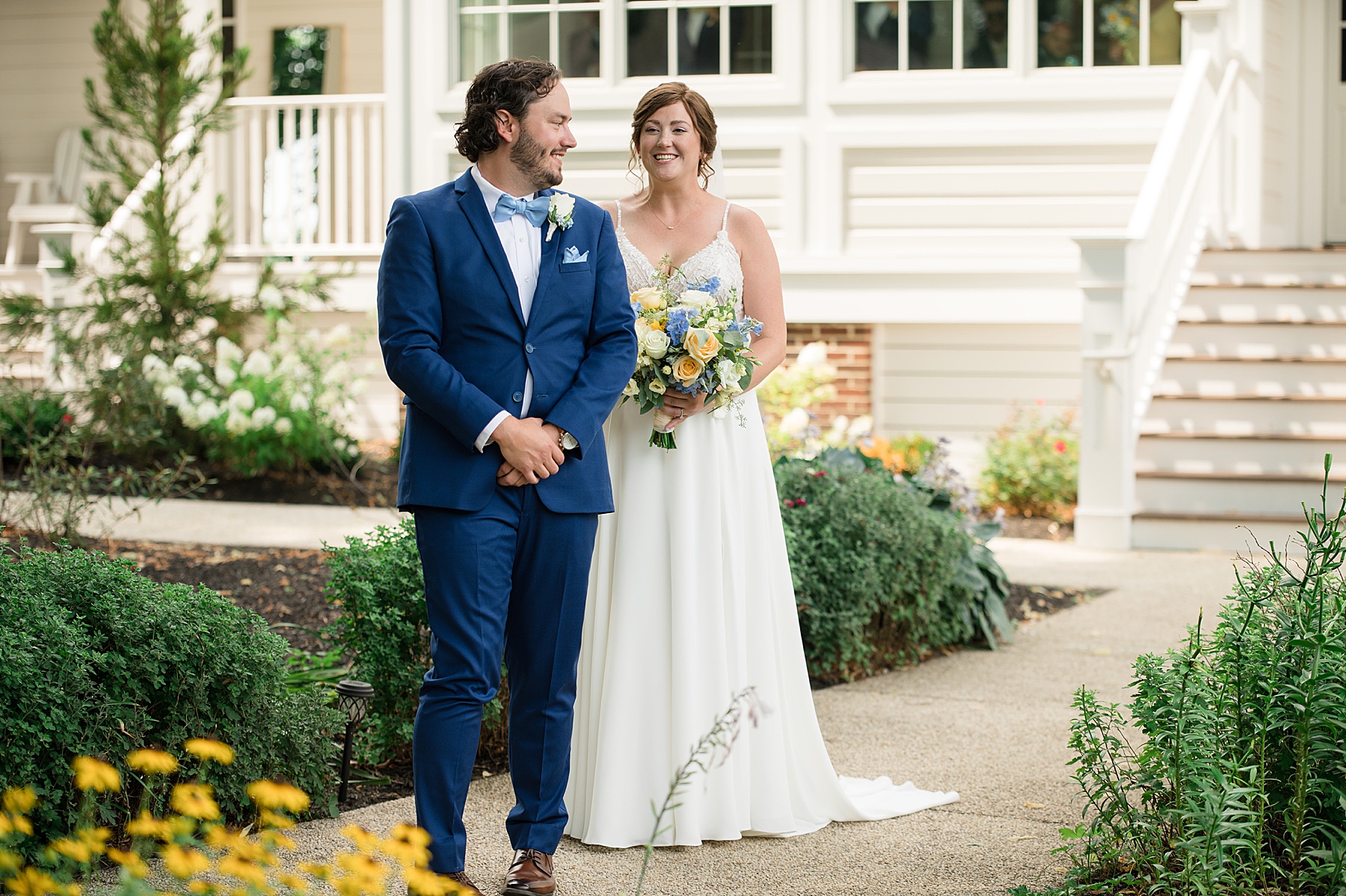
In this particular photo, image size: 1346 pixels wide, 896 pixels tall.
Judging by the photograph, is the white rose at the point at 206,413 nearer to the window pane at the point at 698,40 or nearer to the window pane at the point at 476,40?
the window pane at the point at 476,40

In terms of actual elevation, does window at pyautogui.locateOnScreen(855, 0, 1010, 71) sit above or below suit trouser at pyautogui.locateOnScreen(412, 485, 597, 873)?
above

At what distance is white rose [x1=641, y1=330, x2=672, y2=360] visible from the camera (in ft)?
Answer: 11.4

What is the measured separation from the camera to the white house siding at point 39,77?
13.3 m

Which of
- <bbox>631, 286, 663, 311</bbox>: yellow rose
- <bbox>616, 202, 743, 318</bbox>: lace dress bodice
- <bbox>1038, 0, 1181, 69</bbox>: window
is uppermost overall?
<bbox>1038, 0, 1181, 69</bbox>: window

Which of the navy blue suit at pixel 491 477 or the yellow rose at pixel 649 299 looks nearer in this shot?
the navy blue suit at pixel 491 477

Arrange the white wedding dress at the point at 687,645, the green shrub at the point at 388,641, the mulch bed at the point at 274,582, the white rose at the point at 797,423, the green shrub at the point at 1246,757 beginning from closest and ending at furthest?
1. the green shrub at the point at 1246,757
2. the white wedding dress at the point at 687,645
3. the green shrub at the point at 388,641
4. the mulch bed at the point at 274,582
5. the white rose at the point at 797,423

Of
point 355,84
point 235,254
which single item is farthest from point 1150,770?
point 355,84

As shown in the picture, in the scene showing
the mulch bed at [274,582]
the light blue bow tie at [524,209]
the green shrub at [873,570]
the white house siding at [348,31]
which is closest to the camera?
the light blue bow tie at [524,209]

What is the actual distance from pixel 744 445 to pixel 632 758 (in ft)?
2.85

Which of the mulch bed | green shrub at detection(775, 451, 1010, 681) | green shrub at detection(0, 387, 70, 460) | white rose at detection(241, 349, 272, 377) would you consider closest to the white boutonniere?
green shrub at detection(775, 451, 1010, 681)

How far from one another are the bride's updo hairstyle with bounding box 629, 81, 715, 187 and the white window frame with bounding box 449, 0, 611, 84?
681 cm

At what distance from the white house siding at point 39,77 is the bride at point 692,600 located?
11343 mm

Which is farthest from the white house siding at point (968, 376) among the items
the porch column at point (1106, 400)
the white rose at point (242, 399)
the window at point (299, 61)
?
the window at point (299, 61)

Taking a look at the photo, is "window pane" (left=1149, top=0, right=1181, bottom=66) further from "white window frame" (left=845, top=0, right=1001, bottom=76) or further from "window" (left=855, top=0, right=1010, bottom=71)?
"white window frame" (left=845, top=0, right=1001, bottom=76)
